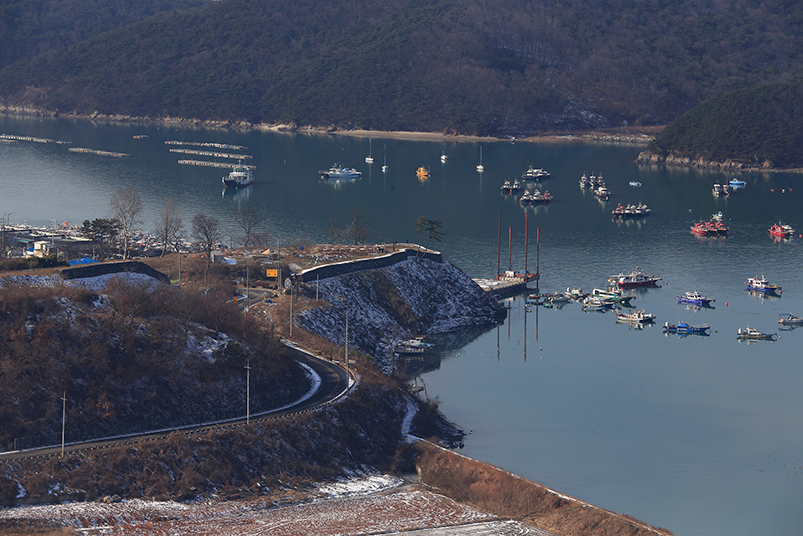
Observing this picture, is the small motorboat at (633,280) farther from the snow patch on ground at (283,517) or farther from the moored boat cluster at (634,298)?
the snow patch on ground at (283,517)

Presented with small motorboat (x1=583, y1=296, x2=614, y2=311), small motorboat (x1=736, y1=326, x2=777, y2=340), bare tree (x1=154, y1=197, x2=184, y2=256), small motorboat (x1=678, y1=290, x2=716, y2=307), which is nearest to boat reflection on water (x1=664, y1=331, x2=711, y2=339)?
small motorboat (x1=736, y1=326, x2=777, y2=340)

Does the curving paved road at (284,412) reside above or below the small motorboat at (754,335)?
above

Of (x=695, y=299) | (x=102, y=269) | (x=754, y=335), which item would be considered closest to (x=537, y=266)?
(x=695, y=299)

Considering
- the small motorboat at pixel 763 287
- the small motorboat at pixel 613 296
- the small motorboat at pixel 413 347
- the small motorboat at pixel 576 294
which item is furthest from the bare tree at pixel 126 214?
the small motorboat at pixel 763 287

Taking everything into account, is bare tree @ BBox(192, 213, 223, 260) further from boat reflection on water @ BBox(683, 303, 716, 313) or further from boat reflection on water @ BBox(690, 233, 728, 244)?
boat reflection on water @ BBox(690, 233, 728, 244)

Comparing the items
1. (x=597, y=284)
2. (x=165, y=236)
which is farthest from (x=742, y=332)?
(x=165, y=236)

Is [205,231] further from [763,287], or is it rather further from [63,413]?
[763,287]
